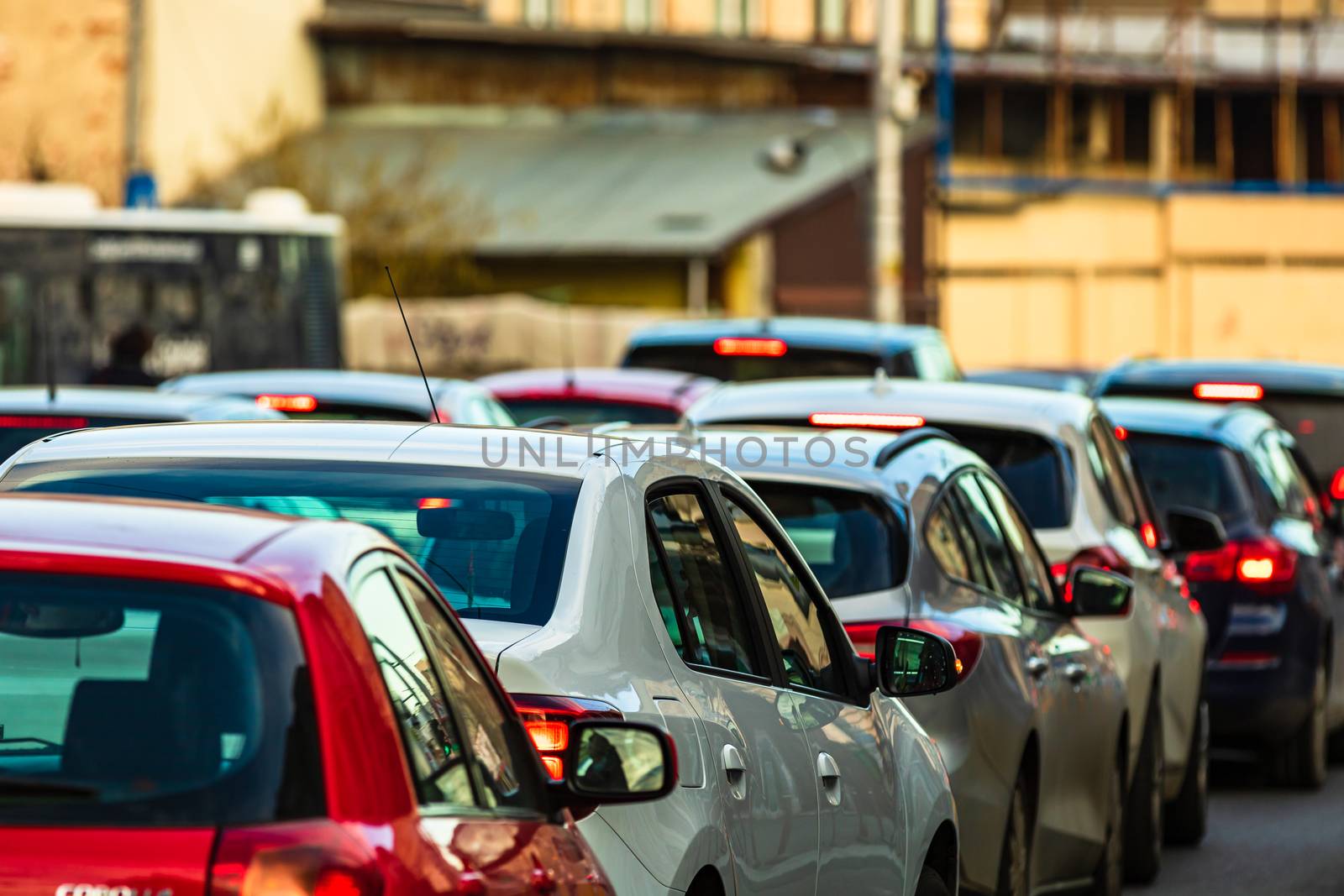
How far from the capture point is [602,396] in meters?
12.6

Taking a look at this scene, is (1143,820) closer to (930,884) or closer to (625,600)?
(930,884)

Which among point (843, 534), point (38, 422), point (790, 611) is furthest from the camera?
point (38, 422)

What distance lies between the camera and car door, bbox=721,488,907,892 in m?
5.23

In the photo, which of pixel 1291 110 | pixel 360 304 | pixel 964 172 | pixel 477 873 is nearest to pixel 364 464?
pixel 477 873

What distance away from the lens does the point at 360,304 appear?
121ft

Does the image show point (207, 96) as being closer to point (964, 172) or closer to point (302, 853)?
point (964, 172)

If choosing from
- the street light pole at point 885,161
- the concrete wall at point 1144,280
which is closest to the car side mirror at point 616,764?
the street light pole at point 885,161

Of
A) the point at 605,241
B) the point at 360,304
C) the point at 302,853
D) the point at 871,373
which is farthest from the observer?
the point at 605,241

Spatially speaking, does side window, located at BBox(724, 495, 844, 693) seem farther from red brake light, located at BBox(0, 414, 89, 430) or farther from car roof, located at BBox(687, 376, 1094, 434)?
red brake light, located at BBox(0, 414, 89, 430)

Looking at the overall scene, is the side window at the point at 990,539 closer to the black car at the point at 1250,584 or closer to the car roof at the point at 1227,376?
the black car at the point at 1250,584

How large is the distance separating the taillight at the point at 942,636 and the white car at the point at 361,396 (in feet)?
14.2

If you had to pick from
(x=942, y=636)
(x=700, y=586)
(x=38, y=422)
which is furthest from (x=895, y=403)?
(x=700, y=586)

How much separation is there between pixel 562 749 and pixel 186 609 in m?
1.17

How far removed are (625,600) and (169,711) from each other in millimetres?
1464
